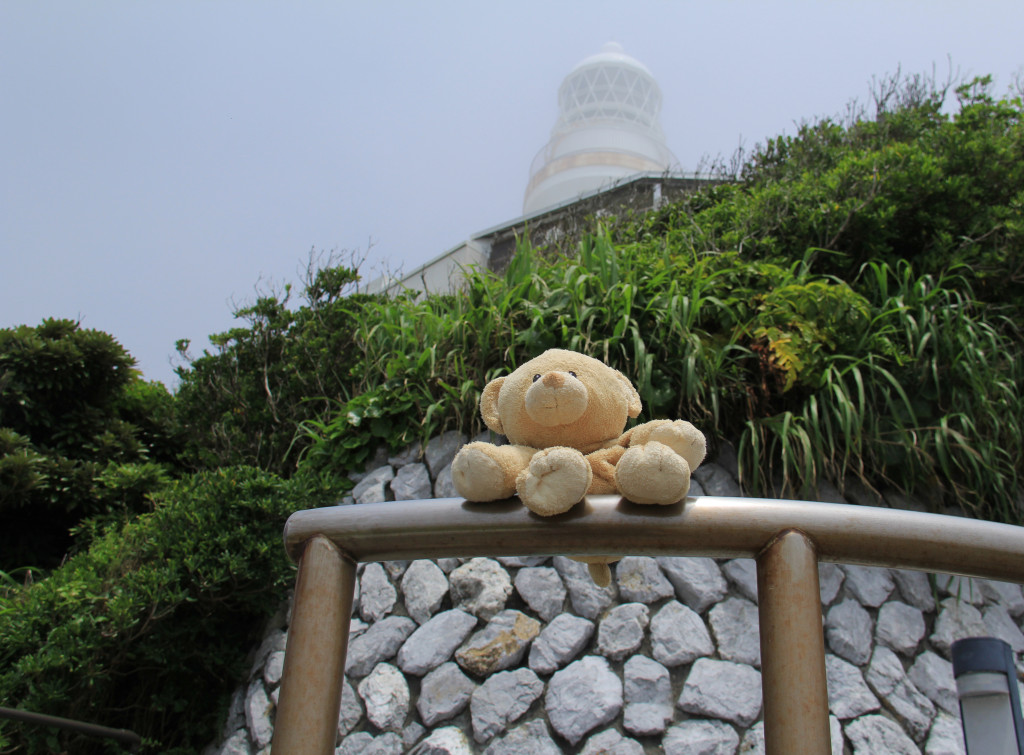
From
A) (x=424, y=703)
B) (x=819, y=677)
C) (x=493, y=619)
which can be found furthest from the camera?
(x=493, y=619)

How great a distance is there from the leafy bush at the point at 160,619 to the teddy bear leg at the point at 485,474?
2.55 meters

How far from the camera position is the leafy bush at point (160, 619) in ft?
9.25

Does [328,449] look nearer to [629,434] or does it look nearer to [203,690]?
[203,690]

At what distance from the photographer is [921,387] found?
3.53 metres

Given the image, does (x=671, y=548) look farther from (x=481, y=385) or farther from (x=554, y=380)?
Result: (x=481, y=385)

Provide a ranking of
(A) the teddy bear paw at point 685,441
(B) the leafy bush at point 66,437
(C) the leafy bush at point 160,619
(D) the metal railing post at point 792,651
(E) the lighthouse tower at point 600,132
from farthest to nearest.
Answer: (E) the lighthouse tower at point 600,132
(B) the leafy bush at point 66,437
(C) the leafy bush at point 160,619
(A) the teddy bear paw at point 685,441
(D) the metal railing post at point 792,651

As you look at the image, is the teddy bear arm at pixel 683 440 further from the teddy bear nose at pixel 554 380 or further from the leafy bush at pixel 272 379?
the leafy bush at pixel 272 379

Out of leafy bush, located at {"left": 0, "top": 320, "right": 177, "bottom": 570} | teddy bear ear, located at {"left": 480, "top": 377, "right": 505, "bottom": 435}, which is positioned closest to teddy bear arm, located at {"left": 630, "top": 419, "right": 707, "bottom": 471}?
teddy bear ear, located at {"left": 480, "top": 377, "right": 505, "bottom": 435}

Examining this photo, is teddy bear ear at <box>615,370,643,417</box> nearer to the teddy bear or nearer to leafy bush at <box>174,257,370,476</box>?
the teddy bear

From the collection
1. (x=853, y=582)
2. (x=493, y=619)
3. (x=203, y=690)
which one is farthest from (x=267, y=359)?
(x=853, y=582)

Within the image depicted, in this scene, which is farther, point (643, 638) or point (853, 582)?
point (853, 582)

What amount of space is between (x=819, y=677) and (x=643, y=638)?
2.38 meters

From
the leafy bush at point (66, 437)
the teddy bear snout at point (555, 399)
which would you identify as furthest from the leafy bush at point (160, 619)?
the teddy bear snout at point (555, 399)

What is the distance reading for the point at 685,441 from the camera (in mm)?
1022
